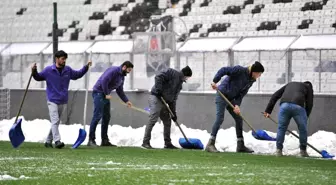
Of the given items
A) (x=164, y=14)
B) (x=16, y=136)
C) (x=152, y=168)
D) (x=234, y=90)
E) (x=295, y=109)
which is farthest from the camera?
(x=164, y=14)

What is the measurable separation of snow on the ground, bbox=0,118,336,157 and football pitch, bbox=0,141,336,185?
222 cm

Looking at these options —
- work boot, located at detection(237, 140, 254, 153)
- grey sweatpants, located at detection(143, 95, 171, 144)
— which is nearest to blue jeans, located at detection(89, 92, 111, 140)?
grey sweatpants, located at detection(143, 95, 171, 144)

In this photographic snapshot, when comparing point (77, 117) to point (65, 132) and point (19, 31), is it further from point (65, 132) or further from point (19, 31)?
point (19, 31)

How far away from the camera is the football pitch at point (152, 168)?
10.3m

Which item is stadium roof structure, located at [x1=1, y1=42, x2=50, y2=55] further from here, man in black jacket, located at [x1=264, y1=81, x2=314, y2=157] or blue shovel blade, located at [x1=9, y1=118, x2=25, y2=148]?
man in black jacket, located at [x1=264, y1=81, x2=314, y2=157]

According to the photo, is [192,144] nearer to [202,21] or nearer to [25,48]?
[25,48]

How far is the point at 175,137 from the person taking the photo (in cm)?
1995

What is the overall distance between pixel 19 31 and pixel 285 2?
33.5 ft

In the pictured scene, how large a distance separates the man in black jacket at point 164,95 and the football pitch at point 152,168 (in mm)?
1366

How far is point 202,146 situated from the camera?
17734 millimetres

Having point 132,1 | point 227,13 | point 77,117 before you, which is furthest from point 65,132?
point 132,1

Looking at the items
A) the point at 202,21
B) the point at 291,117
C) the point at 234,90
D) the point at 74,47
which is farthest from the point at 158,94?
the point at 202,21

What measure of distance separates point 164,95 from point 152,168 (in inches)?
231

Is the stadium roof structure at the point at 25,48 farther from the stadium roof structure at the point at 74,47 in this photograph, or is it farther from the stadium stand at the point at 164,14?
the stadium stand at the point at 164,14
